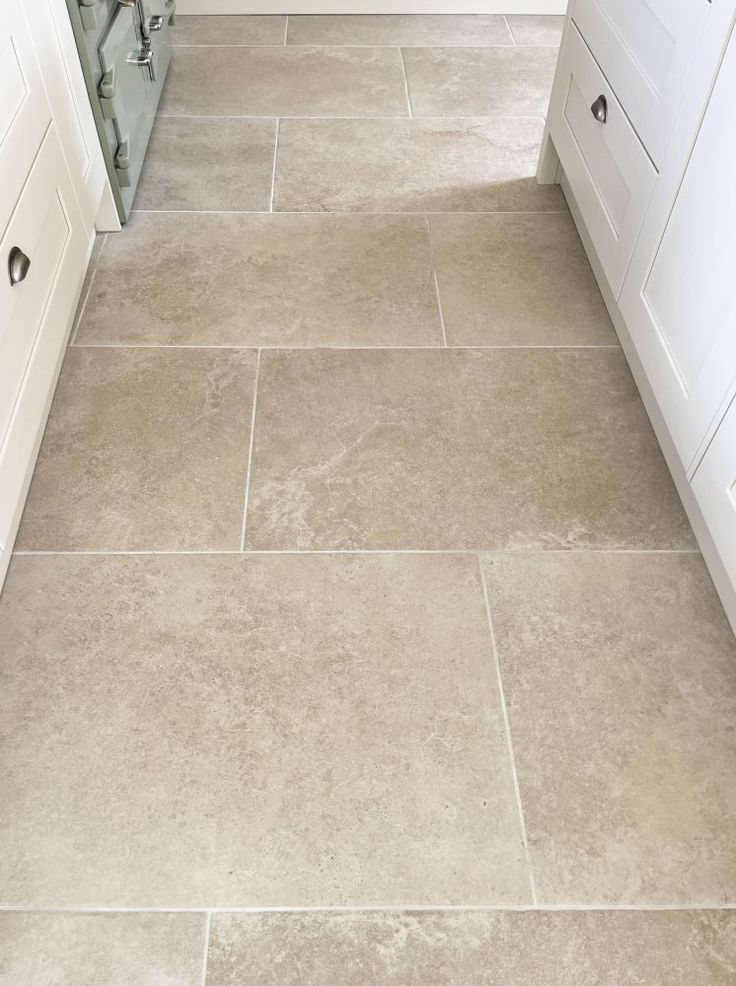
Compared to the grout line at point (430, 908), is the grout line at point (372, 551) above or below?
below

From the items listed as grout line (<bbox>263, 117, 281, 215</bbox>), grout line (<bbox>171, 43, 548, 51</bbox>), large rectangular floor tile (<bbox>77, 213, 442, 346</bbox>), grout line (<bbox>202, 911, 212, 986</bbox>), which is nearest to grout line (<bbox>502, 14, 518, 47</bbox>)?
grout line (<bbox>171, 43, 548, 51</bbox>)

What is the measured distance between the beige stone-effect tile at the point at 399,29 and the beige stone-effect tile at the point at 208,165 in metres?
0.68

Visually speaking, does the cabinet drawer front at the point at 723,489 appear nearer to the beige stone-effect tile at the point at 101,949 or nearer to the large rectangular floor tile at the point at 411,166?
the beige stone-effect tile at the point at 101,949

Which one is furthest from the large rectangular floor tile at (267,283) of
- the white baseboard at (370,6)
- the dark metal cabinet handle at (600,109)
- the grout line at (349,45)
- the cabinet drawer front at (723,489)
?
the white baseboard at (370,6)

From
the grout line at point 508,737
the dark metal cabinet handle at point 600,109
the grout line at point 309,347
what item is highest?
the dark metal cabinet handle at point 600,109

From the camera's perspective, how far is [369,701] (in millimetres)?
1267

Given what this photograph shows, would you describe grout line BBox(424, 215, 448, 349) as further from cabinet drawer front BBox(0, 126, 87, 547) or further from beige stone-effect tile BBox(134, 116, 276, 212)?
cabinet drawer front BBox(0, 126, 87, 547)

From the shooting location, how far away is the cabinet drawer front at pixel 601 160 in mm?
1598

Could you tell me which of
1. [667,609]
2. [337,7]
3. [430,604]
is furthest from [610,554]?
[337,7]

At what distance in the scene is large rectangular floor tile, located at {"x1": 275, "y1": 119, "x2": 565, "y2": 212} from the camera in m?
2.22

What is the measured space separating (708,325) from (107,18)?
149 centimetres

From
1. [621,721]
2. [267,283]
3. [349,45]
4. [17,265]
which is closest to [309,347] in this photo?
[267,283]

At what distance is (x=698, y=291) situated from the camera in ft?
4.39

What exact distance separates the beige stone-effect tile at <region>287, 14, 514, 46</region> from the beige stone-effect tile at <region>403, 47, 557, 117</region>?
0.09 m
